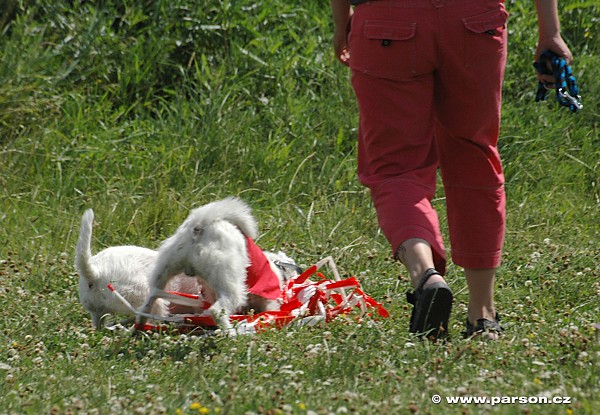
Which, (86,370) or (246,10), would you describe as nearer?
(86,370)

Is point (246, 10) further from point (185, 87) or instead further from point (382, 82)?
point (382, 82)

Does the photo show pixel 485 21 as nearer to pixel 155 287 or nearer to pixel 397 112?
pixel 397 112

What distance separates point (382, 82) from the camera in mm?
3494

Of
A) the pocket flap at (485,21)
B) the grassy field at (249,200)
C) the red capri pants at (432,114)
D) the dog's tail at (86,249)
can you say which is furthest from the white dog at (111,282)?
the pocket flap at (485,21)

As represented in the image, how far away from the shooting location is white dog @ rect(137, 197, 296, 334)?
3.74 meters

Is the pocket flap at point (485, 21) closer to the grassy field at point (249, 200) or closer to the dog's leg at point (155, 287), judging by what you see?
the grassy field at point (249, 200)

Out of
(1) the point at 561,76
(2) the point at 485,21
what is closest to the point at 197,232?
(2) the point at 485,21

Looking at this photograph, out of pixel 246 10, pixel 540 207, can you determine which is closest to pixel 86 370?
pixel 540 207

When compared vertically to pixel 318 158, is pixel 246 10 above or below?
above

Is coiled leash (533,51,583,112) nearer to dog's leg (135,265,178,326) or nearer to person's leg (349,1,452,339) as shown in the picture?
person's leg (349,1,452,339)

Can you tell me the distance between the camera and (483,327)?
12.1 feet

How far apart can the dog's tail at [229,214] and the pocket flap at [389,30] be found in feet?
2.90

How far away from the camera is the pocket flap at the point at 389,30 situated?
3371mm

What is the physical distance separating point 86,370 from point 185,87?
393 cm
